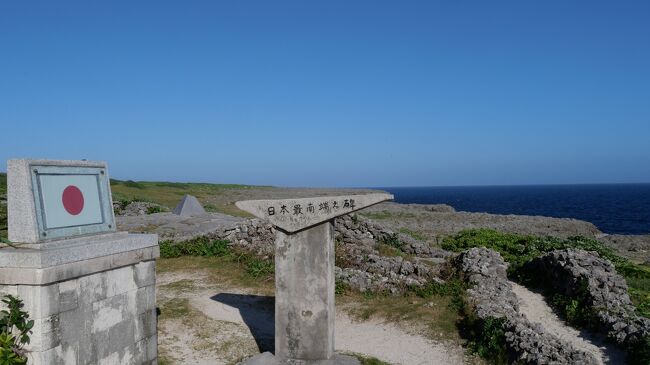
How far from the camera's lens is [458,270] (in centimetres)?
1692

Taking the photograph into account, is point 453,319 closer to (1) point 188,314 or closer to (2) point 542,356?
(2) point 542,356

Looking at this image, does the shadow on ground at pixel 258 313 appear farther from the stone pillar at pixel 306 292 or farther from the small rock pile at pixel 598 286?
the small rock pile at pixel 598 286

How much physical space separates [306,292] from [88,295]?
3.79m

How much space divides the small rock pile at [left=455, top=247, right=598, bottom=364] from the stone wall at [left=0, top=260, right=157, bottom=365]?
716cm

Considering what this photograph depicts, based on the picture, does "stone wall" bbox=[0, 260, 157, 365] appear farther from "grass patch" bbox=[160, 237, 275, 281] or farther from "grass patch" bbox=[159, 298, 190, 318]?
"grass patch" bbox=[160, 237, 275, 281]

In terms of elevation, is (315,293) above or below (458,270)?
above

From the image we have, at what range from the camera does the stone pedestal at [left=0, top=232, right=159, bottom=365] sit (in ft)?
20.5

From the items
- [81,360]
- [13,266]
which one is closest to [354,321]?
[81,360]

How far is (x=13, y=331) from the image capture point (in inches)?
247

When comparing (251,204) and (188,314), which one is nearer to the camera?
(251,204)

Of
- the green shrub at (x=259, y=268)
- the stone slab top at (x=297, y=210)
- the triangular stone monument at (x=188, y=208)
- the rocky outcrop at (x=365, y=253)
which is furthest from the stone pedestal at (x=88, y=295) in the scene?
the triangular stone monument at (x=188, y=208)

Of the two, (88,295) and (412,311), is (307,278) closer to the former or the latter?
(88,295)

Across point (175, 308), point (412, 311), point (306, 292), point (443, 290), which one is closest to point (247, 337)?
point (175, 308)

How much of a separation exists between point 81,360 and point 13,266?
1.69 m
